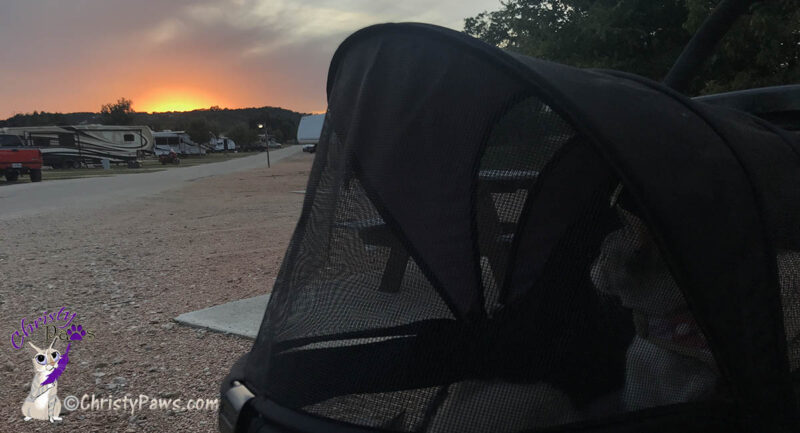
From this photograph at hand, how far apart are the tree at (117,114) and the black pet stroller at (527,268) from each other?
89.8m

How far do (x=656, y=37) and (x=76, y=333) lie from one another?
13688mm

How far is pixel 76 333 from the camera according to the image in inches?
139

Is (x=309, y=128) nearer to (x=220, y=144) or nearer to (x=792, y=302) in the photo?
(x=220, y=144)

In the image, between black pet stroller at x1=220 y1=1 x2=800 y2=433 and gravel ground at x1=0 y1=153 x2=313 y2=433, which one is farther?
gravel ground at x1=0 y1=153 x2=313 y2=433

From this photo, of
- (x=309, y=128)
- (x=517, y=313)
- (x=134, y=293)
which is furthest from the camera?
(x=309, y=128)

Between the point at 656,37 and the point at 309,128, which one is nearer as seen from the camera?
the point at 656,37

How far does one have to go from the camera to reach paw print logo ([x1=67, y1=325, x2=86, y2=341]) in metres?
3.46

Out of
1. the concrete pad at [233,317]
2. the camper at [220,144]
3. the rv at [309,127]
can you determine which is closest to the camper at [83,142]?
the rv at [309,127]

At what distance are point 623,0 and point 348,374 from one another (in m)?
13.0

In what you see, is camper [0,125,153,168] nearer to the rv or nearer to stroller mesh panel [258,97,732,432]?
the rv

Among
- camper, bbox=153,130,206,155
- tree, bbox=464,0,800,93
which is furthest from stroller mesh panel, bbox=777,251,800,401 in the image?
camper, bbox=153,130,206,155

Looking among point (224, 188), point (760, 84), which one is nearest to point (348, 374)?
point (760, 84)

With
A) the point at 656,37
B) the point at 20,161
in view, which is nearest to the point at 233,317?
the point at 656,37

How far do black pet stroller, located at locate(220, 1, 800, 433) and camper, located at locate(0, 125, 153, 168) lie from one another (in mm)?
36920
